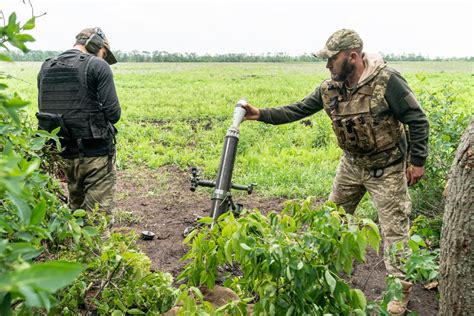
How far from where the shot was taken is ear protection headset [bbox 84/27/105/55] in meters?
4.32

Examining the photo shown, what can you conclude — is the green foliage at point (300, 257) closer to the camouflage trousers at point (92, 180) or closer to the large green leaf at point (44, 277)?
the large green leaf at point (44, 277)

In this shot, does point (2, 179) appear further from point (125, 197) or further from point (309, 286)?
point (125, 197)

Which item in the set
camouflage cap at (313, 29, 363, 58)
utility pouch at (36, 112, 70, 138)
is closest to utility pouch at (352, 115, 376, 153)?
camouflage cap at (313, 29, 363, 58)

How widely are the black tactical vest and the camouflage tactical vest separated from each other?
2025mm

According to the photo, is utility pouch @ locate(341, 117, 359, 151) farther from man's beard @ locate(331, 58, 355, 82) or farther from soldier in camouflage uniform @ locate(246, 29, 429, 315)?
man's beard @ locate(331, 58, 355, 82)

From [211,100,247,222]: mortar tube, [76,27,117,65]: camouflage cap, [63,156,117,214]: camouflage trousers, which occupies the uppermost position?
[76,27,117,65]: camouflage cap

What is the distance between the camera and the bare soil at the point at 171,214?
14.6 feet

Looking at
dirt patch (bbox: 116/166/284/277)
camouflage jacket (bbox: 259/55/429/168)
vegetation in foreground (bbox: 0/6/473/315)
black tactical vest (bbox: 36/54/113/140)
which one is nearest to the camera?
vegetation in foreground (bbox: 0/6/473/315)

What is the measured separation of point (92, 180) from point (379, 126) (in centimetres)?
255

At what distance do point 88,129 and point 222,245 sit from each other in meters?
2.65

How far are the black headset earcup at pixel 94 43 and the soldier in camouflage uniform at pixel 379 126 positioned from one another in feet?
6.34

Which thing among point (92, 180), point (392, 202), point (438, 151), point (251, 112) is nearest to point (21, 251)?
point (392, 202)

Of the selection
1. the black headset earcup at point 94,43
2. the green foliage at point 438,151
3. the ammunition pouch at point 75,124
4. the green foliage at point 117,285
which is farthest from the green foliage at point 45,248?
the green foliage at point 438,151

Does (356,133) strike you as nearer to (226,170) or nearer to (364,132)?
(364,132)
